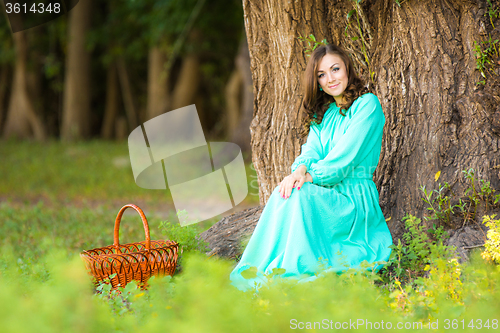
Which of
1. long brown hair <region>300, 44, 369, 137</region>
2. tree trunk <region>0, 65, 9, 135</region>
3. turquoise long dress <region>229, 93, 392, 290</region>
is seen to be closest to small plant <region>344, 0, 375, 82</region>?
long brown hair <region>300, 44, 369, 137</region>

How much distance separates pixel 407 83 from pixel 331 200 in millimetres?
1120

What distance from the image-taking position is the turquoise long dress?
120 inches

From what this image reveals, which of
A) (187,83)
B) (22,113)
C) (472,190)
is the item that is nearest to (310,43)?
(472,190)

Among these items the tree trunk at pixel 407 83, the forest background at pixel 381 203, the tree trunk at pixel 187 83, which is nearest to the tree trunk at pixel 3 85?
the tree trunk at pixel 187 83

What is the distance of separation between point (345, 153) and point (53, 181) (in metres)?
8.29

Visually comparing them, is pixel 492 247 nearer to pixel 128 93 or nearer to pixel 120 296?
pixel 120 296

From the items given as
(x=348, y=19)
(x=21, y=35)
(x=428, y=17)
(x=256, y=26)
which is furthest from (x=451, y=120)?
(x=21, y=35)

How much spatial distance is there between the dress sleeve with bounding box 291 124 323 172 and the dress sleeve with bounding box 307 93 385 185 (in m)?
0.08

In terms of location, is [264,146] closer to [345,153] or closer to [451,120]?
[345,153]

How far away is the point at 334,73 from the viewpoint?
3.49 meters

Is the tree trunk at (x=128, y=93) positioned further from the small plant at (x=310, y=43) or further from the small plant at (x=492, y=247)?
Answer: the small plant at (x=492, y=247)

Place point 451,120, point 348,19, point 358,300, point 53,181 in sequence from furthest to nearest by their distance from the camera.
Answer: point 53,181 < point 348,19 < point 451,120 < point 358,300

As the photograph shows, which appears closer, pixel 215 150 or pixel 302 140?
pixel 302 140

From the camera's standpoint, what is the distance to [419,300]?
226 cm
